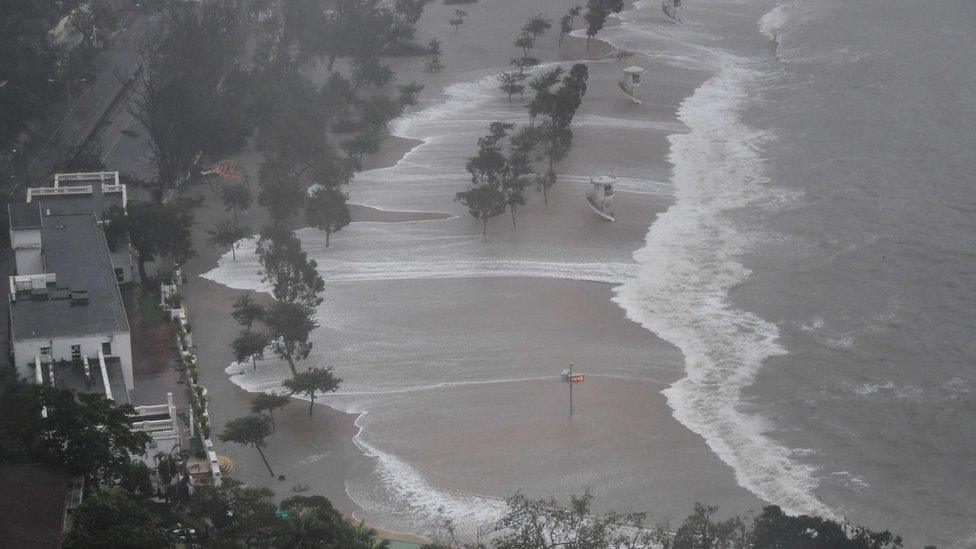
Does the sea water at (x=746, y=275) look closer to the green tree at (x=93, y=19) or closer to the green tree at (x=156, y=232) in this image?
the green tree at (x=156, y=232)

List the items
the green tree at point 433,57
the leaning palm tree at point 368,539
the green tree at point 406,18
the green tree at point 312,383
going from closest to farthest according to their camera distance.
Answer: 1. the leaning palm tree at point 368,539
2. the green tree at point 312,383
3. the green tree at point 433,57
4. the green tree at point 406,18

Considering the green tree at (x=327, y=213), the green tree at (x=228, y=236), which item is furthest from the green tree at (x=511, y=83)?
the green tree at (x=228, y=236)

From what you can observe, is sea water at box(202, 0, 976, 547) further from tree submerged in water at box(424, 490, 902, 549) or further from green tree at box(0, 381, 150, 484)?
green tree at box(0, 381, 150, 484)

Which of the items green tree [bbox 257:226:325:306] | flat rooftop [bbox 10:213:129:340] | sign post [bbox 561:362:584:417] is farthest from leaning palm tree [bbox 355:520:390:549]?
green tree [bbox 257:226:325:306]

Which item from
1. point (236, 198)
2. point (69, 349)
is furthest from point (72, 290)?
point (236, 198)

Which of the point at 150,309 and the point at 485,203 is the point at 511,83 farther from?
the point at 150,309

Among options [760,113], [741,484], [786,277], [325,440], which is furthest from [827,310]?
[760,113]

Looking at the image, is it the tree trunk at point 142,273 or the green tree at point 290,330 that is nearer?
the green tree at point 290,330
